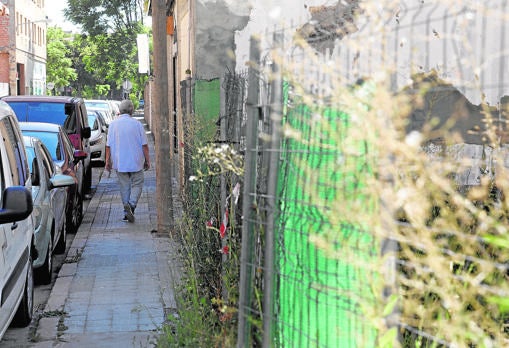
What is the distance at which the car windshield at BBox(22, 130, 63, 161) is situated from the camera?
43.9 feet

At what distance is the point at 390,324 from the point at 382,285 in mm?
131

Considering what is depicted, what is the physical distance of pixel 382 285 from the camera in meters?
3.16

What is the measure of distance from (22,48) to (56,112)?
49.4 meters

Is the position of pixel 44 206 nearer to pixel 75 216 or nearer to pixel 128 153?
pixel 75 216

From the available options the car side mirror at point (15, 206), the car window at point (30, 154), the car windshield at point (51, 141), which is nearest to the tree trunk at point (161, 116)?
the car windshield at point (51, 141)

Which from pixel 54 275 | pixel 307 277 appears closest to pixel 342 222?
pixel 307 277

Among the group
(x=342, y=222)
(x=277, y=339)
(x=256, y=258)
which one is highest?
(x=342, y=222)

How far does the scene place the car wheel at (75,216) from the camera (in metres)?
13.3

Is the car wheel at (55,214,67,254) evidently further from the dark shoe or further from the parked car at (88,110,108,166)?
the parked car at (88,110,108,166)

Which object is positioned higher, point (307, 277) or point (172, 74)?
point (172, 74)

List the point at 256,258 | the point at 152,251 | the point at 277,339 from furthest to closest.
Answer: the point at 152,251, the point at 256,258, the point at 277,339

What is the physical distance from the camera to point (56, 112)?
56.6 feet

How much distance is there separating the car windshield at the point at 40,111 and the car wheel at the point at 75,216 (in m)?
2.87

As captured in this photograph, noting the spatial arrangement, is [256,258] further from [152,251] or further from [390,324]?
[152,251]
